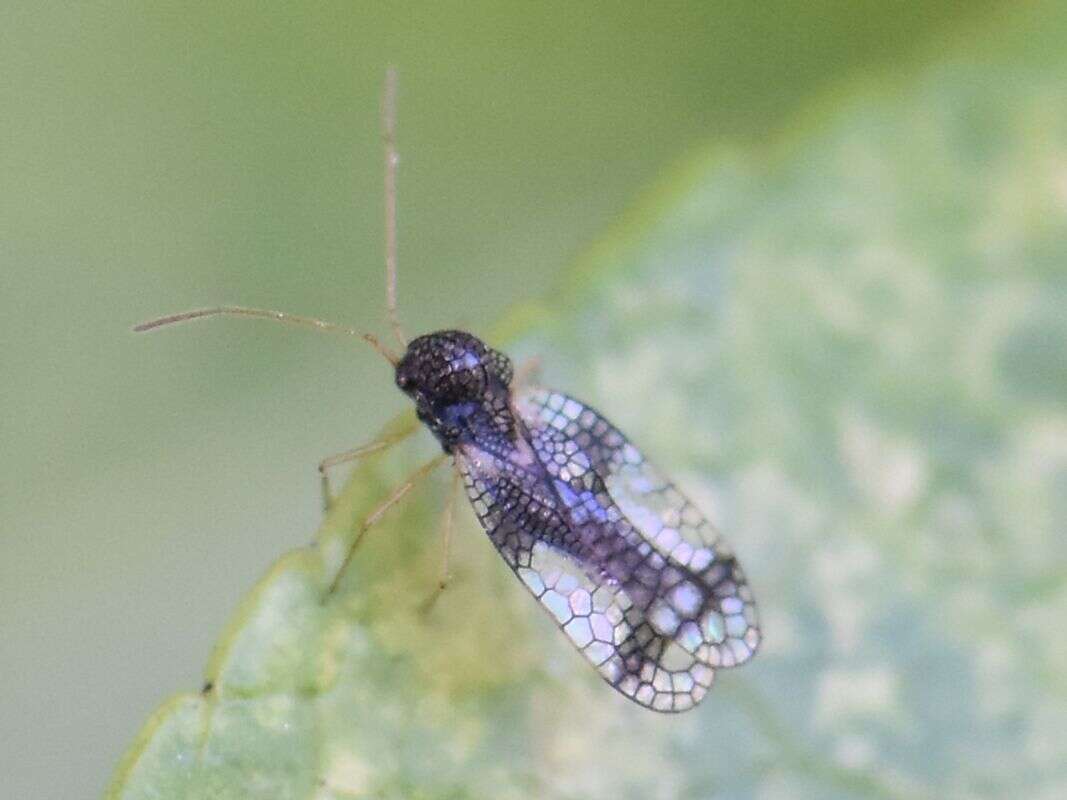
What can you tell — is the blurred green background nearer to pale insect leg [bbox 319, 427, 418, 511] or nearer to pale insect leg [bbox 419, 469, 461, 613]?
pale insect leg [bbox 319, 427, 418, 511]

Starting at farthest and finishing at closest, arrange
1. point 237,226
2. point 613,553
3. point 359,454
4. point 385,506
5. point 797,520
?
point 237,226 → point 613,553 → point 359,454 → point 797,520 → point 385,506

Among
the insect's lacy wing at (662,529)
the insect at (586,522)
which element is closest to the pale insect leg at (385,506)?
the insect at (586,522)

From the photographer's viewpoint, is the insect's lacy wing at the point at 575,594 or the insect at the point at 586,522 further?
the insect at the point at 586,522

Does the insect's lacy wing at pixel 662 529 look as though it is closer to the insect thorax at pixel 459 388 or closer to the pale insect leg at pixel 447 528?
the insect thorax at pixel 459 388

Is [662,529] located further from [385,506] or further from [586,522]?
[385,506]

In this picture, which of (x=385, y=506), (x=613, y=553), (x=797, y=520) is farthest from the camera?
(x=613, y=553)

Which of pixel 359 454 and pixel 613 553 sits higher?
pixel 359 454

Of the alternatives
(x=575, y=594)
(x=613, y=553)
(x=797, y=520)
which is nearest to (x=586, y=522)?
(x=613, y=553)

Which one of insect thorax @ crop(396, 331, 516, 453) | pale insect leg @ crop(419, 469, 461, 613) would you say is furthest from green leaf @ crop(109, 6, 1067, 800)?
insect thorax @ crop(396, 331, 516, 453)
